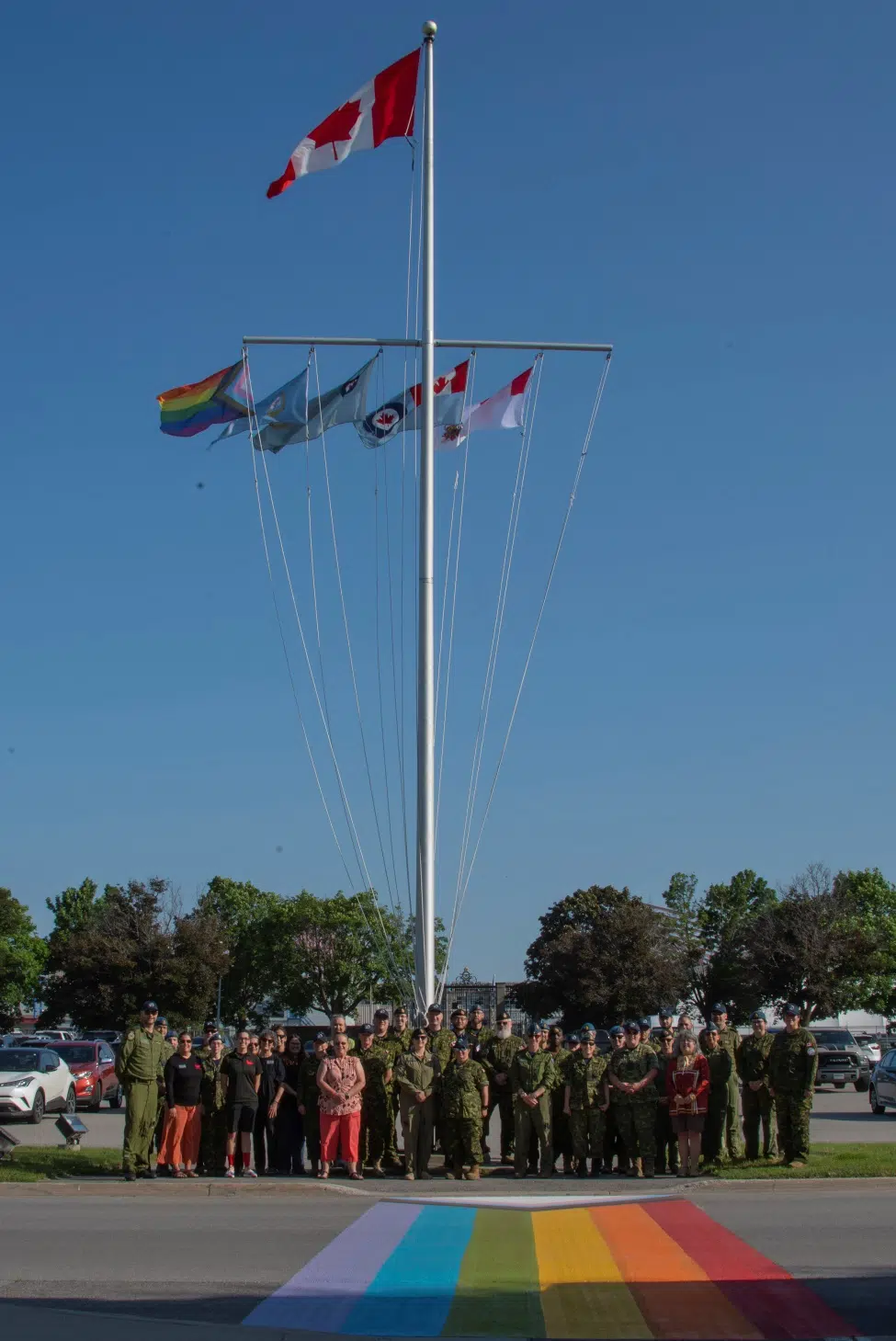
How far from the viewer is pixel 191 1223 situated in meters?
12.1

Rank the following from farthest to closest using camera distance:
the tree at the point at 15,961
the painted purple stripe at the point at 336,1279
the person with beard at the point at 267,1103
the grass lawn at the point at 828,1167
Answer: the tree at the point at 15,961 → the person with beard at the point at 267,1103 → the grass lawn at the point at 828,1167 → the painted purple stripe at the point at 336,1279

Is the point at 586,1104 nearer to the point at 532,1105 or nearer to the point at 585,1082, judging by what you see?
the point at 585,1082

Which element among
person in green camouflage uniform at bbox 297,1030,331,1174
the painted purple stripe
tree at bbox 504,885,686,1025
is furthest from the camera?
tree at bbox 504,885,686,1025

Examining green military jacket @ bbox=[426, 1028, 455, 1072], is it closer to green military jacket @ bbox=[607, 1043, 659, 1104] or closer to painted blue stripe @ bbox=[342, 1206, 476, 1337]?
green military jacket @ bbox=[607, 1043, 659, 1104]

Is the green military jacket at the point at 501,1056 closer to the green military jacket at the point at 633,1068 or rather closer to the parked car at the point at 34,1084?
the green military jacket at the point at 633,1068

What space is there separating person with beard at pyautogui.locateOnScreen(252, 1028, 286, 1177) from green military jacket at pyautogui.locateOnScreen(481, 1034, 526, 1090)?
7.99 ft

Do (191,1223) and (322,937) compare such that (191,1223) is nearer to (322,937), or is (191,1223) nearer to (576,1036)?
(576,1036)

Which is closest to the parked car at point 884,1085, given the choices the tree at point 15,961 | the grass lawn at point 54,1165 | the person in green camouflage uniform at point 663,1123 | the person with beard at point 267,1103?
the person in green camouflage uniform at point 663,1123

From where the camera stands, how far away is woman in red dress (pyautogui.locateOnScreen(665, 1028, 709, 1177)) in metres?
15.2

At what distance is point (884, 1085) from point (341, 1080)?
52.3 feet

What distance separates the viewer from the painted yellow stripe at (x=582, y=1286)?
758 centimetres

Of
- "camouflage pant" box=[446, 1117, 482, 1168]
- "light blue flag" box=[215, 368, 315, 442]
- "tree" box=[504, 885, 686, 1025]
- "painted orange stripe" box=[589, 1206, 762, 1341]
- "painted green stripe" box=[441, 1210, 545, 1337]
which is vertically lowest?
"painted green stripe" box=[441, 1210, 545, 1337]

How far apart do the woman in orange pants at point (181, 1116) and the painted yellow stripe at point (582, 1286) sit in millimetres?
5350

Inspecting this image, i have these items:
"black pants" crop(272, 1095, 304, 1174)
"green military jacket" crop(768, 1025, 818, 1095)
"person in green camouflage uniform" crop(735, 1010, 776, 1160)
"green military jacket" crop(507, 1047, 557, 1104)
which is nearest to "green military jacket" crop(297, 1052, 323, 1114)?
"black pants" crop(272, 1095, 304, 1174)
